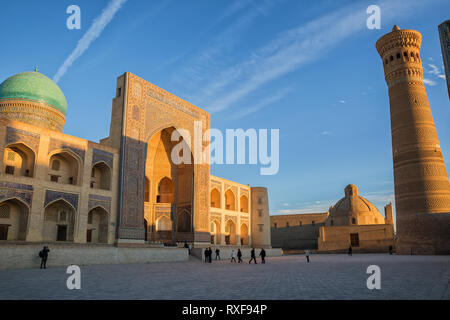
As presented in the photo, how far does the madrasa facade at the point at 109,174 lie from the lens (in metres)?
15.3

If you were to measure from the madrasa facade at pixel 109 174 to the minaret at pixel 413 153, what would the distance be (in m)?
13.9

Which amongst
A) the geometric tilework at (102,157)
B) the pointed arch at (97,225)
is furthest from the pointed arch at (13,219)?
the geometric tilework at (102,157)

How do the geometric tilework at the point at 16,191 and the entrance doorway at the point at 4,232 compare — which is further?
the entrance doorway at the point at 4,232

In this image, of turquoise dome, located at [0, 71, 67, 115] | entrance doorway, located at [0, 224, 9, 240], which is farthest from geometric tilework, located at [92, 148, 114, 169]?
turquoise dome, located at [0, 71, 67, 115]

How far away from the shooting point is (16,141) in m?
15.0

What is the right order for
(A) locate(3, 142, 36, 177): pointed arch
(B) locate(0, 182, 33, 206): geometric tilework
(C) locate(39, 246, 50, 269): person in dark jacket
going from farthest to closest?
(A) locate(3, 142, 36, 177): pointed arch, (B) locate(0, 182, 33, 206): geometric tilework, (C) locate(39, 246, 50, 269): person in dark jacket

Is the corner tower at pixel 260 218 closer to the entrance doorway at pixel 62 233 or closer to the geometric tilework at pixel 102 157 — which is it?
the geometric tilework at pixel 102 157

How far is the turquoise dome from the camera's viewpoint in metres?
21.2

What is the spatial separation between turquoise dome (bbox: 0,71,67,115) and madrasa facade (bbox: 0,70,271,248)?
60 millimetres

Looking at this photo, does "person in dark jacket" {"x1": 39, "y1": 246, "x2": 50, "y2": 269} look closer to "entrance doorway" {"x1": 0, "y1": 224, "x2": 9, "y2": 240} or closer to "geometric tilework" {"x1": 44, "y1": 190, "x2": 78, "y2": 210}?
"geometric tilework" {"x1": 44, "y1": 190, "x2": 78, "y2": 210}

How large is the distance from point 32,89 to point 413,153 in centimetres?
2601

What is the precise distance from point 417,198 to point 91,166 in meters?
21.2
